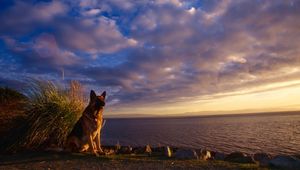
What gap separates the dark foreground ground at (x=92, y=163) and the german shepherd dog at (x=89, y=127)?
1.46 feet

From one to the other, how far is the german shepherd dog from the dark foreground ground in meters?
0.45

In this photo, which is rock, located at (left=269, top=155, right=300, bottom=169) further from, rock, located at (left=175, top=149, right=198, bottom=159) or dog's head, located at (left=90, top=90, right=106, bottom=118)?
dog's head, located at (left=90, top=90, right=106, bottom=118)

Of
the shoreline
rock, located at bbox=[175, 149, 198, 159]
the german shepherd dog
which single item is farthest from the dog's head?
rock, located at bbox=[175, 149, 198, 159]

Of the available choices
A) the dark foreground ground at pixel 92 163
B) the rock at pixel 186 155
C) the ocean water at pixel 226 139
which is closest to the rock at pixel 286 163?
the dark foreground ground at pixel 92 163

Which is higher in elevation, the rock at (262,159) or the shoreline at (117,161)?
the shoreline at (117,161)

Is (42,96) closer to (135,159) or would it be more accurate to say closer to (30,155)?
(30,155)

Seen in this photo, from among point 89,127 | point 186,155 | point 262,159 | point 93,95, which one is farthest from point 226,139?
point 93,95

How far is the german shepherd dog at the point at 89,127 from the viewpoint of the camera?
10836 mm

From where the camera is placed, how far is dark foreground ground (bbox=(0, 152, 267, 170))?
9.37 meters

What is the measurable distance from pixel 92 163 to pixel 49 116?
3.46 m

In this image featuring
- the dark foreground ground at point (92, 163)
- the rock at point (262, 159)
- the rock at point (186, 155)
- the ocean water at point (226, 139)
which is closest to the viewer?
the dark foreground ground at point (92, 163)

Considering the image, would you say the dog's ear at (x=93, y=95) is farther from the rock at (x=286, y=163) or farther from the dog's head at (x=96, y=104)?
the rock at (x=286, y=163)

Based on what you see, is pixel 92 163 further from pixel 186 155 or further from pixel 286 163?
pixel 286 163

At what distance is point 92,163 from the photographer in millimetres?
9750
